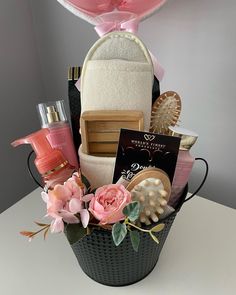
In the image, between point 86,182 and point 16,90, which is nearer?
point 86,182

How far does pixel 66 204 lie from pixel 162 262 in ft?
0.77

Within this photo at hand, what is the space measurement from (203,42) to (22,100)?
48 cm

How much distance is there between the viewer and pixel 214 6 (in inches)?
22.8

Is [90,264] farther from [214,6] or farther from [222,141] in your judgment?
[214,6]

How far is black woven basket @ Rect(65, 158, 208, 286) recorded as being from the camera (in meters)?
0.43

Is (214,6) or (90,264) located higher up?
(214,6)

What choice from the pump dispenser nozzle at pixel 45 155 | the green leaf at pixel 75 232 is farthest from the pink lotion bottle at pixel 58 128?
the green leaf at pixel 75 232

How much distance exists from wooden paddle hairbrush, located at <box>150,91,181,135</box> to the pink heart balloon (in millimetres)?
171

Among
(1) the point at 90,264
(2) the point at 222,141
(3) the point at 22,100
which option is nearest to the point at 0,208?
(3) the point at 22,100

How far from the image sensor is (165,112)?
484 mm

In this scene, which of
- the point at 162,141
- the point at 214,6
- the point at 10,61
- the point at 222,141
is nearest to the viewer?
the point at 162,141

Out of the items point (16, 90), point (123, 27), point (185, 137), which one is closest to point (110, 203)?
point (185, 137)

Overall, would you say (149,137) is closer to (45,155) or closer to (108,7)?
(45,155)

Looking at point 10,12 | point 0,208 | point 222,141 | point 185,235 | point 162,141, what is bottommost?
point 0,208
